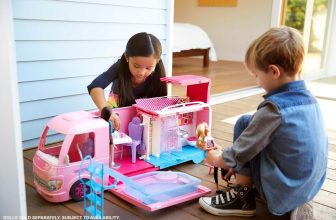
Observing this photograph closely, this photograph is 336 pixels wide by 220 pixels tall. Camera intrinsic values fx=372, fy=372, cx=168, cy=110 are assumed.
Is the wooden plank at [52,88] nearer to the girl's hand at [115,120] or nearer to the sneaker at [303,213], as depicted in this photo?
the girl's hand at [115,120]

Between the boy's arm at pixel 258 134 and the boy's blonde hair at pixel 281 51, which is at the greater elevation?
the boy's blonde hair at pixel 281 51

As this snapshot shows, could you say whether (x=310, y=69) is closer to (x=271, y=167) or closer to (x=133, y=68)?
(x=133, y=68)

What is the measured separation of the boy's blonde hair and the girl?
590 millimetres

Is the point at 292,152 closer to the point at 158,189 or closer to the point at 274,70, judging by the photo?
the point at 274,70

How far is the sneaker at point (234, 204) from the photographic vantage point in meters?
1.20

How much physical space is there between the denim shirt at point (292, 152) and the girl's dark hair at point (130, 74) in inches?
25.1

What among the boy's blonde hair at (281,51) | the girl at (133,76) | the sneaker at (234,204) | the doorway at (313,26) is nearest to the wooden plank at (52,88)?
the girl at (133,76)

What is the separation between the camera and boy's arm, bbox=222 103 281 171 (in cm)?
103

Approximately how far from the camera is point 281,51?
1.04 metres

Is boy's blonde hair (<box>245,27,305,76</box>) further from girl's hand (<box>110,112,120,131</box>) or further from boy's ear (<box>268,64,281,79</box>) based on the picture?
girl's hand (<box>110,112,120,131</box>)

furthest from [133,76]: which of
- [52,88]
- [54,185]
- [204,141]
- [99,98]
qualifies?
[54,185]

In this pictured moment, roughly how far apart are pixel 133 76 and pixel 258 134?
2.60 feet

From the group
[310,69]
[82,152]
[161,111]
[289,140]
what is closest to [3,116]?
[82,152]

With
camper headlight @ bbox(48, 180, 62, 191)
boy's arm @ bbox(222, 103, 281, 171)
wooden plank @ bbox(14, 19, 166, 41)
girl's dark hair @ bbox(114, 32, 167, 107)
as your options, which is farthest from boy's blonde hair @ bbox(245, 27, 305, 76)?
wooden plank @ bbox(14, 19, 166, 41)
